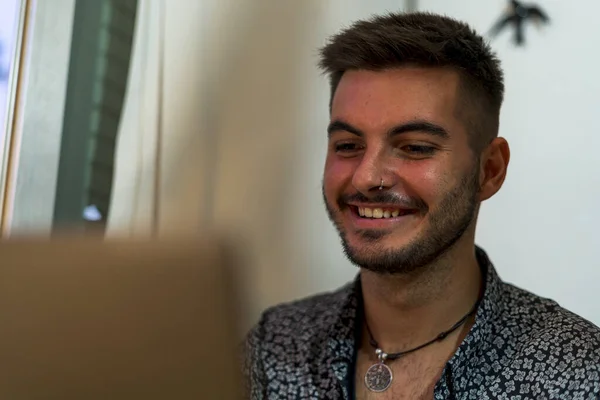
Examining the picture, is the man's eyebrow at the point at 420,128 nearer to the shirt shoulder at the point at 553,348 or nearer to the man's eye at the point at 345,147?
the man's eye at the point at 345,147

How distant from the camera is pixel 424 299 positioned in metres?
1.04

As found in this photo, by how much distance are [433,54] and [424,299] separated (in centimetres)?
41

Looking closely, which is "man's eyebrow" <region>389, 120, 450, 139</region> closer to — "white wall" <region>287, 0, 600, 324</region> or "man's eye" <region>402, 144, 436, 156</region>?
"man's eye" <region>402, 144, 436, 156</region>

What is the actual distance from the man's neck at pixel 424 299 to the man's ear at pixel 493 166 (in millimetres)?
109

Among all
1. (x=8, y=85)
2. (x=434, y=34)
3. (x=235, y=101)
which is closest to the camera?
(x=8, y=85)

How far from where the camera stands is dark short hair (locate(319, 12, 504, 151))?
999 mm

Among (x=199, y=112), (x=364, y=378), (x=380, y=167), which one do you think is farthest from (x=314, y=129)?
(x=364, y=378)

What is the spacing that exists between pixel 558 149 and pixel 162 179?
912 mm

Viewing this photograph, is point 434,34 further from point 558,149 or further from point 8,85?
point 8,85

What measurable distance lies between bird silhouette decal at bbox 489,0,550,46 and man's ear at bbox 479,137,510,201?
48cm

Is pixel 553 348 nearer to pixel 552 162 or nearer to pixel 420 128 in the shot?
pixel 420 128

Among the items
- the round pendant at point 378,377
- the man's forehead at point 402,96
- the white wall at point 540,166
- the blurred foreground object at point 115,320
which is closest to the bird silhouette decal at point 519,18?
the white wall at point 540,166

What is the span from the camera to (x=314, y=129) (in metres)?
1.49

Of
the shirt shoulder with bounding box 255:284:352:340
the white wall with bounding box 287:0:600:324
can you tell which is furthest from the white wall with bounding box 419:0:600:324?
the shirt shoulder with bounding box 255:284:352:340
